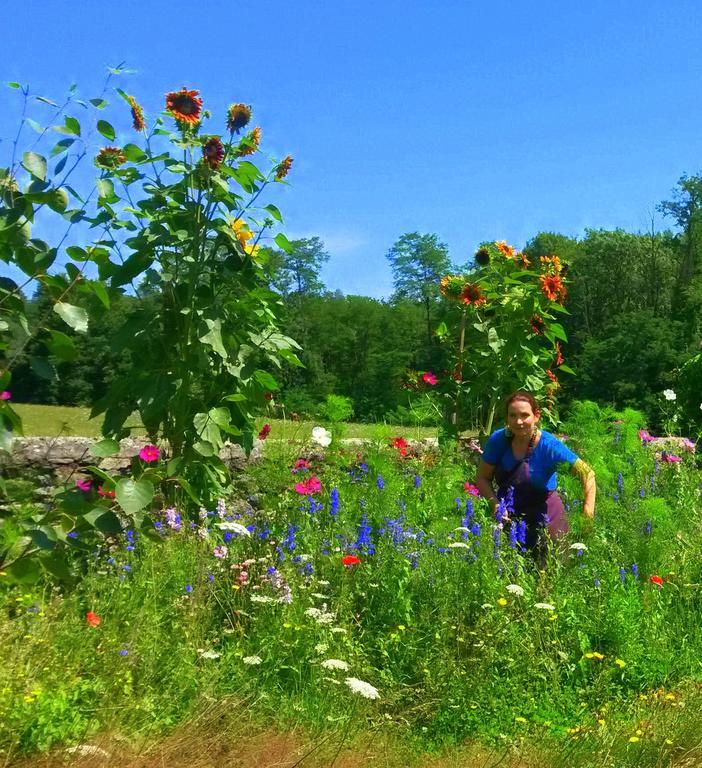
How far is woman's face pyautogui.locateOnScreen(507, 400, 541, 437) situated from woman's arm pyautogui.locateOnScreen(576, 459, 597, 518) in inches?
13.3

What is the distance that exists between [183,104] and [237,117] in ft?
0.91

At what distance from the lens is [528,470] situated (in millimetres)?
4715

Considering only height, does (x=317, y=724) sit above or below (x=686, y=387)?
below

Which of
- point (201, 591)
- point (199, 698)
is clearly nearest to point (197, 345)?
point (201, 591)

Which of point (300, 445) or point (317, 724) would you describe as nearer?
point (317, 724)

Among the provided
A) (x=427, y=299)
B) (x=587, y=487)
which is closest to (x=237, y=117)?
(x=587, y=487)

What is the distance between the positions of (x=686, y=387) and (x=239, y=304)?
8.23 metres

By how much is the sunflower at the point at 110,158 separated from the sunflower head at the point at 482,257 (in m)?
3.13

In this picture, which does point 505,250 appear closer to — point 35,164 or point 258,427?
point 258,427

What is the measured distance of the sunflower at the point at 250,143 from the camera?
4.35 m

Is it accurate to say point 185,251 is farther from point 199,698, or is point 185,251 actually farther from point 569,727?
point 569,727

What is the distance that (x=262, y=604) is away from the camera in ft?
10.9

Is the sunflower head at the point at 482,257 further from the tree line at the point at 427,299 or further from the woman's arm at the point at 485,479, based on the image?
the tree line at the point at 427,299

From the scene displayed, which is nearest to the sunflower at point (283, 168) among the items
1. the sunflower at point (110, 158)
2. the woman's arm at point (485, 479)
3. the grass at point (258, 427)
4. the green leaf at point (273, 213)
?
the green leaf at point (273, 213)
